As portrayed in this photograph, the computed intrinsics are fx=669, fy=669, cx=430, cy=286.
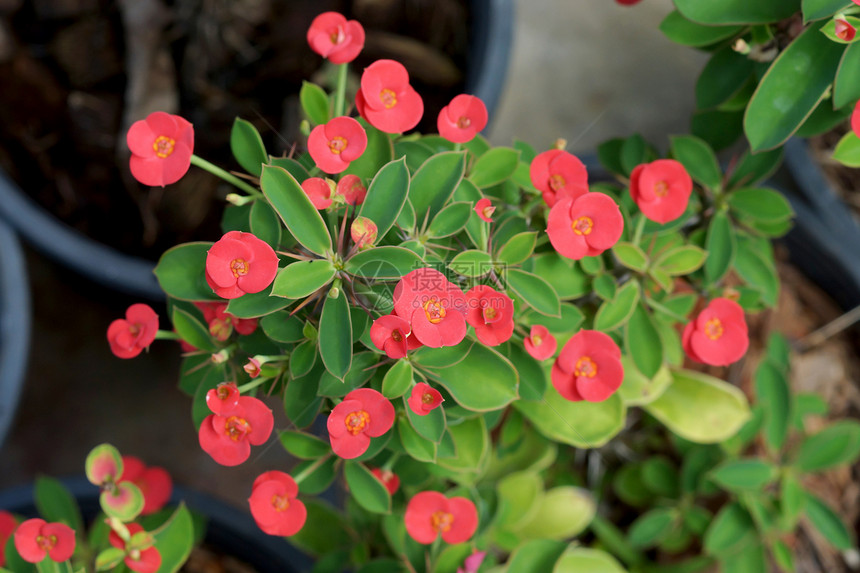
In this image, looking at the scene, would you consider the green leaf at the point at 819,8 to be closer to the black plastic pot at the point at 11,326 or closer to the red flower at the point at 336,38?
the red flower at the point at 336,38

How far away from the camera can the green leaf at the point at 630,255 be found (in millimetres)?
803

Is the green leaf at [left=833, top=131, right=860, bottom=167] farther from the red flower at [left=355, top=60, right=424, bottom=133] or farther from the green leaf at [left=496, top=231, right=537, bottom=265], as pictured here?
the red flower at [left=355, top=60, right=424, bottom=133]

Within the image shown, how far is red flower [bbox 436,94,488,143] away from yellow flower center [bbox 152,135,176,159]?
0.91 feet

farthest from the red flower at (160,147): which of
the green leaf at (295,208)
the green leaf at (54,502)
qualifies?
the green leaf at (54,502)

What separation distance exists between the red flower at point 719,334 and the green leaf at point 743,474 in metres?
0.37

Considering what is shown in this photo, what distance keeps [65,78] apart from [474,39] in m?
0.88

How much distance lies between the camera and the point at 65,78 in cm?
143

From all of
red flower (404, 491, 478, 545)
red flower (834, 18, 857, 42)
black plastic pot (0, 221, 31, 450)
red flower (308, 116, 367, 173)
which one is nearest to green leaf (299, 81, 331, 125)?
red flower (308, 116, 367, 173)

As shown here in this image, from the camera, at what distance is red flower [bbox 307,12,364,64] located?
0.75m

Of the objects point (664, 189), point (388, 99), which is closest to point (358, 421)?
point (388, 99)

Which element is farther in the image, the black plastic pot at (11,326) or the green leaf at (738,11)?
the black plastic pot at (11,326)

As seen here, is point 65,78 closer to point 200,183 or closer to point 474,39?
point 200,183

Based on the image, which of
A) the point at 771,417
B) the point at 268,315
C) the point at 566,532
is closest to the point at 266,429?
the point at 268,315

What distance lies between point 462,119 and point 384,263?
0.20 metres
